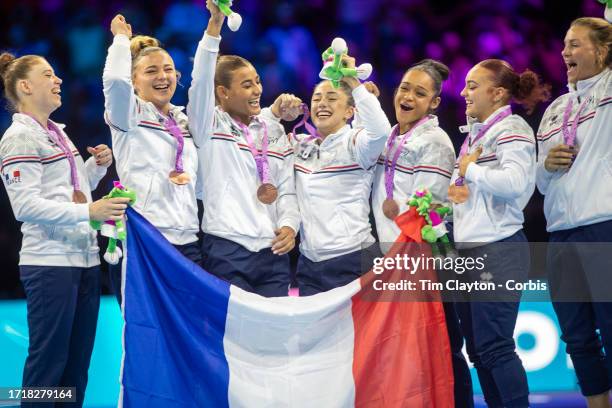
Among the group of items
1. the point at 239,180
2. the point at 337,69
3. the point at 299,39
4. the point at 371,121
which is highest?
the point at 299,39

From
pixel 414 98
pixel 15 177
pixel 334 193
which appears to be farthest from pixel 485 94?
pixel 15 177

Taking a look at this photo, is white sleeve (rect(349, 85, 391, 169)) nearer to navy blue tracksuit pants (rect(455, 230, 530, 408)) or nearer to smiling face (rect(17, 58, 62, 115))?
navy blue tracksuit pants (rect(455, 230, 530, 408))

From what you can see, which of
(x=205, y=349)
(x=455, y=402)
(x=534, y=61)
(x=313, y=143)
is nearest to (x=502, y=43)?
(x=534, y=61)

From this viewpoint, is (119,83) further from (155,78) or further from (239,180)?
(239,180)

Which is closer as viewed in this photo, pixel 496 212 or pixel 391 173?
pixel 496 212

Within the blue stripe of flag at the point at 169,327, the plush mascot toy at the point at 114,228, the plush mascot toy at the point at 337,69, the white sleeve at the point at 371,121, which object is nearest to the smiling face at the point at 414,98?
the white sleeve at the point at 371,121

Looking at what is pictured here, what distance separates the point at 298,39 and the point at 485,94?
3311 millimetres

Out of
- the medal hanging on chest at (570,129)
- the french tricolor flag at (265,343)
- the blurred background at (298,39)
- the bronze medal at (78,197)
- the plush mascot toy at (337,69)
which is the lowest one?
the french tricolor flag at (265,343)

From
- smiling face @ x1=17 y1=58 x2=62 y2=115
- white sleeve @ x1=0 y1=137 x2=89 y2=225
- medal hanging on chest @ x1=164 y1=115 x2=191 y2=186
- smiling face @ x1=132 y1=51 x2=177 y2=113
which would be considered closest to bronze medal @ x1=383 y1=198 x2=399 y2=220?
medal hanging on chest @ x1=164 y1=115 x2=191 y2=186

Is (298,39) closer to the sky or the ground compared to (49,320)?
closer to the sky

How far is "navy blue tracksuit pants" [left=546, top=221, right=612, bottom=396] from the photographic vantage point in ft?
13.0

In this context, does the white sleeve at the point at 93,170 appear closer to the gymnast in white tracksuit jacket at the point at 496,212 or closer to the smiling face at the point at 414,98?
the smiling face at the point at 414,98

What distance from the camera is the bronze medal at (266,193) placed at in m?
4.25

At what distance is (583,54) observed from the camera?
4160 mm
